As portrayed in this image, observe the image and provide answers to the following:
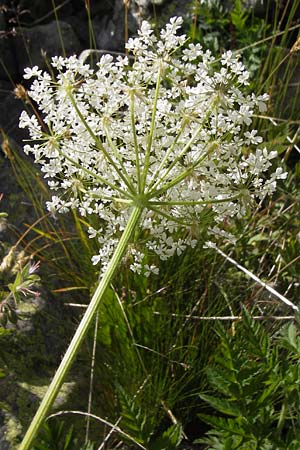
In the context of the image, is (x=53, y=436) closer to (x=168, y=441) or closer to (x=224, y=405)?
(x=168, y=441)

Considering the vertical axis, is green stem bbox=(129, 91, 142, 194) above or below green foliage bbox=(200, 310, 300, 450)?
above

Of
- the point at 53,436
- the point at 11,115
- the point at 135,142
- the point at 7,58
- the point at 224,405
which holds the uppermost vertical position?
the point at 7,58

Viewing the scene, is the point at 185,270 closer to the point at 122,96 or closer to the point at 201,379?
the point at 201,379

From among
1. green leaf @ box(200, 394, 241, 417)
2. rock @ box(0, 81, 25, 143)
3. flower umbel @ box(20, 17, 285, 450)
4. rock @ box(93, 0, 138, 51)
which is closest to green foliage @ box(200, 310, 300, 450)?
green leaf @ box(200, 394, 241, 417)

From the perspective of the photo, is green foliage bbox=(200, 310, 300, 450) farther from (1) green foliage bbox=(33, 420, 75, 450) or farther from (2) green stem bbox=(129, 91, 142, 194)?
(2) green stem bbox=(129, 91, 142, 194)

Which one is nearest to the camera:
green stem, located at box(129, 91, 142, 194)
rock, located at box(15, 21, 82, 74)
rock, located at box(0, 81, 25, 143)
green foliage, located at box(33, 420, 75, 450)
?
green stem, located at box(129, 91, 142, 194)

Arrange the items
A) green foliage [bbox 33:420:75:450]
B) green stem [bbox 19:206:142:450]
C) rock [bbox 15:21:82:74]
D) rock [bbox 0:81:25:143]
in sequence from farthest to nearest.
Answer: rock [bbox 15:21:82:74] → rock [bbox 0:81:25:143] → green foliage [bbox 33:420:75:450] → green stem [bbox 19:206:142:450]

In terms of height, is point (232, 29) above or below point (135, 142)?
above

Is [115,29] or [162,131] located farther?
[115,29]

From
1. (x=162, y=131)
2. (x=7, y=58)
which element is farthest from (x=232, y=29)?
(x=162, y=131)

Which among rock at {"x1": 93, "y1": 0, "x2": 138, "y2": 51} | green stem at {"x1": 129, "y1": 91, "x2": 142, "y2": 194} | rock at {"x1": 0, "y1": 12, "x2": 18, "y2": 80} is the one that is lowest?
green stem at {"x1": 129, "y1": 91, "x2": 142, "y2": 194}

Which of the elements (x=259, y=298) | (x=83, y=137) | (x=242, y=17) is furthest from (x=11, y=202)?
(x=242, y=17)

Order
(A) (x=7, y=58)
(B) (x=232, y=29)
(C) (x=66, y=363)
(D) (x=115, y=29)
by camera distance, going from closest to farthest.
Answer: (C) (x=66, y=363), (B) (x=232, y=29), (D) (x=115, y=29), (A) (x=7, y=58)
